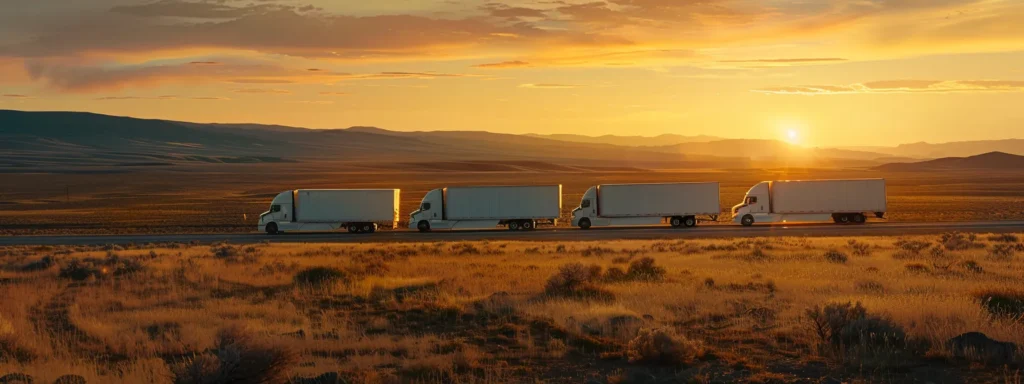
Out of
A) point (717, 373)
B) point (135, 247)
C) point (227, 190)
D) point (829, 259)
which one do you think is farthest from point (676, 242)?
point (227, 190)

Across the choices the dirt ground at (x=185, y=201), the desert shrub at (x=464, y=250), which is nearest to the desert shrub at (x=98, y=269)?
the desert shrub at (x=464, y=250)

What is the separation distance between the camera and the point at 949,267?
71.3ft

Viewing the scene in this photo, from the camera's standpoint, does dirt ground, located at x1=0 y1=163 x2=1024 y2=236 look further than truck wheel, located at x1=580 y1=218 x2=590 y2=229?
Yes

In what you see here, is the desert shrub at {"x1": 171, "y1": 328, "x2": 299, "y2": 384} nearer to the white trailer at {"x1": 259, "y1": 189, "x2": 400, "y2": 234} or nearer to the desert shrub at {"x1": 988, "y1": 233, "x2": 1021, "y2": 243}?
the desert shrub at {"x1": 988, "y1": 233, "x2": 1021, "y2": 243}

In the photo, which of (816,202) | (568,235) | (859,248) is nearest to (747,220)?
(816,202)

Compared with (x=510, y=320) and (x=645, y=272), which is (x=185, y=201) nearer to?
(x=645, y=272)

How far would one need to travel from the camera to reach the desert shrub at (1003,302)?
13461 millimetres

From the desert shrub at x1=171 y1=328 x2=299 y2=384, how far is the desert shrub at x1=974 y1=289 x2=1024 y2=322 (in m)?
9.78

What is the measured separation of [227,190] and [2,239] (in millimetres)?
64612

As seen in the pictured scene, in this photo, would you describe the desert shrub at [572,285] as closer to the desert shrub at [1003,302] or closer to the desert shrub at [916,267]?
the desert shrub at [1003,302]

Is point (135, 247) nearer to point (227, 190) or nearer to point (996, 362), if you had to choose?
point (996, 362)

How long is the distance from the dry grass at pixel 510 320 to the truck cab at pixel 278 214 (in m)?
24.1

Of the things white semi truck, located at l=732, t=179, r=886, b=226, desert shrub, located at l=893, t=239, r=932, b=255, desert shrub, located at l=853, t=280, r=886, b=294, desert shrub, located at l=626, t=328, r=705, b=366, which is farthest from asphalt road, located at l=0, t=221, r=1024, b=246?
desert shrub, located at l=626, t=328, r=705, b=366

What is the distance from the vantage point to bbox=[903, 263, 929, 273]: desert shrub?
21328mm
